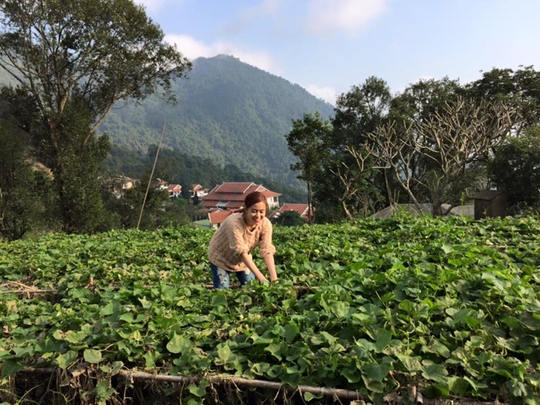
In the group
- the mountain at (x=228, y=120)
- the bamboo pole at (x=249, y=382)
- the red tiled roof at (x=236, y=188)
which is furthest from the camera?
the mountain at (x=228, y=120)

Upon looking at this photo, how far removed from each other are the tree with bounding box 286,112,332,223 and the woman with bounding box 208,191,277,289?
631 inches

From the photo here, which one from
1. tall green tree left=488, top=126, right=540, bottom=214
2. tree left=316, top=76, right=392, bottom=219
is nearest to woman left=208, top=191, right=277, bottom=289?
tall green tree left=488, top=126, right=540, bottom=214

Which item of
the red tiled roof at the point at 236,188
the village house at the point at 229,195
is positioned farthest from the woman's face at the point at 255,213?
the red tiled roof at the point at 236,188

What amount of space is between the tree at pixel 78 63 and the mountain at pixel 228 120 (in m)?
37.7

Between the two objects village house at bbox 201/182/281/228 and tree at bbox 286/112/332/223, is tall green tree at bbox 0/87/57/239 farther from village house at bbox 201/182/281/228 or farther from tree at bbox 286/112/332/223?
village house at bbox 201/182/281/228

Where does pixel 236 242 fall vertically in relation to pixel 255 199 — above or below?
below

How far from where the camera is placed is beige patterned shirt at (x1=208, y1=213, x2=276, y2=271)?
126 inches

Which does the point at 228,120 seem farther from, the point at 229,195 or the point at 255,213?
the point at 255,213

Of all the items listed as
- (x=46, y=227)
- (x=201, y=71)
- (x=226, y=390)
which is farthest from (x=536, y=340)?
(x=201, y=71)

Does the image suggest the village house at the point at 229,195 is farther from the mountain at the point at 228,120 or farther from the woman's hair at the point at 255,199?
the woman's hair at the point at 255,199

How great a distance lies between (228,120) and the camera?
125125 mm

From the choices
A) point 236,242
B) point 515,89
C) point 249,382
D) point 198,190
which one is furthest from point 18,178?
point 198,190

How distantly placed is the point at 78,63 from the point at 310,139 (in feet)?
34.2

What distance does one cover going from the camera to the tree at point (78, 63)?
488 inches
